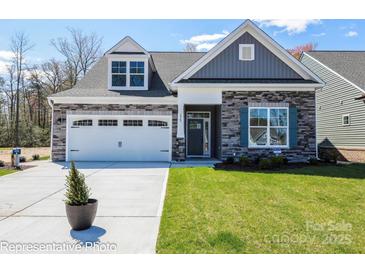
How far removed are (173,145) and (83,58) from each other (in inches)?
921

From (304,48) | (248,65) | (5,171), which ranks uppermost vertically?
(304,48)

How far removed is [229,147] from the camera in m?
12.5

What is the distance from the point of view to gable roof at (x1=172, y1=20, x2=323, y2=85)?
1265 cm

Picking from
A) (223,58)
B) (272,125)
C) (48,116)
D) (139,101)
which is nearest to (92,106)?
(139,101)

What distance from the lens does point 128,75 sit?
14.4m

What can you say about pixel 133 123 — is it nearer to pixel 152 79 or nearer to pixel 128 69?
pixel 128 69

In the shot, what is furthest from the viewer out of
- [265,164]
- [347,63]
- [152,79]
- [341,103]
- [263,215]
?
[347,63]

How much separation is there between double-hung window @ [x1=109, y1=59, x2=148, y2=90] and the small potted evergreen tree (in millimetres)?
10437

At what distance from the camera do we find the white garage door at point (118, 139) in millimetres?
13367

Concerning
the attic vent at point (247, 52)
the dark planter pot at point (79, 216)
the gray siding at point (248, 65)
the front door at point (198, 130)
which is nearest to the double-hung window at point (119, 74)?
the front door at point (198, 130)

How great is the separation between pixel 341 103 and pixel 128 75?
11818 millimetres

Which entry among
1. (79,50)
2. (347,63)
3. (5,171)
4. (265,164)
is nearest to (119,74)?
(5,171)

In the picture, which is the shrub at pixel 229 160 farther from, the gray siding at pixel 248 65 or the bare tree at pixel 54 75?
the bare tree at pixel 54 75

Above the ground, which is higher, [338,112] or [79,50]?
[79,50]
